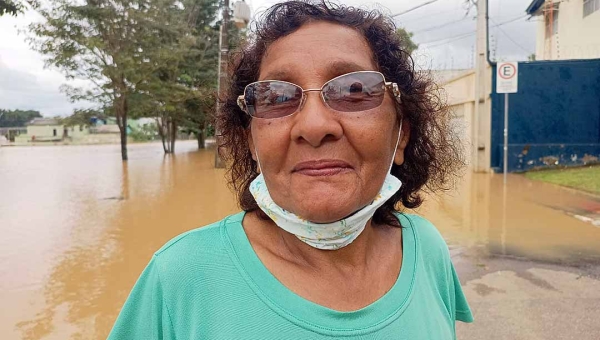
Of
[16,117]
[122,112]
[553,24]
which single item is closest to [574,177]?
[553,24]

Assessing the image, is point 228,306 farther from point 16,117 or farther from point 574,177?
point 16,117

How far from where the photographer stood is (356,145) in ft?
4.28

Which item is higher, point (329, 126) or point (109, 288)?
point (329, 126)

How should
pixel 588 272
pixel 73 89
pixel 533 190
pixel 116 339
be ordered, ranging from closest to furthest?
pixel 116 339 < pixel 588 272 < pixel 533 190 < pixel 73 89

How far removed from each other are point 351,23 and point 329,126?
37cm

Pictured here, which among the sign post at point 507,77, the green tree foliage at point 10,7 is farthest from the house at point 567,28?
the green tree foliage at point 10,7

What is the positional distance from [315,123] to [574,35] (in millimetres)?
21333

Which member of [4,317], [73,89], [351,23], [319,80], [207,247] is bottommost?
[4,317]

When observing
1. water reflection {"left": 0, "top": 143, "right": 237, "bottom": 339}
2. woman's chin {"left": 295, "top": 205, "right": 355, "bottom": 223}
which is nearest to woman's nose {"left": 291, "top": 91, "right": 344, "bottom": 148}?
woman's chin {"left": 295, "top": 205, "right": 355, "bottom": 223}

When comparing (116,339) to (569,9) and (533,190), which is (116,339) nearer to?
(533,190)

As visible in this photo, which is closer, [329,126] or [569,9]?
[329,126]

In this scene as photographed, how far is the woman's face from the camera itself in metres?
1.27

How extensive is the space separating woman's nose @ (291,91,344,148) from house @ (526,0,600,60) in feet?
62.5

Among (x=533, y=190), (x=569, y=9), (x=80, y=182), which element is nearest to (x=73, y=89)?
(x=80, y=182)
